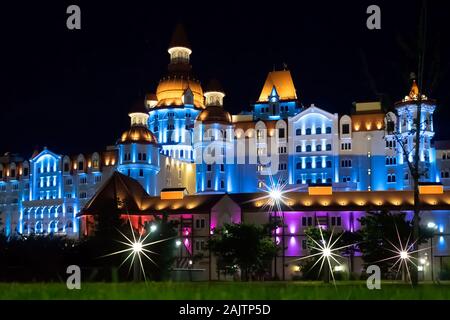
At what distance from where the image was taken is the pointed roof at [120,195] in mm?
82625

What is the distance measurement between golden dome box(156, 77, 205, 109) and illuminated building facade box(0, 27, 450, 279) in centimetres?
18

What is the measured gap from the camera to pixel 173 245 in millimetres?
57156

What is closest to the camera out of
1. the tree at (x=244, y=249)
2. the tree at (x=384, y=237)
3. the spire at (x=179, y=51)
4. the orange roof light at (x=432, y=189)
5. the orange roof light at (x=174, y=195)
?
the tree at (x=384, y=237)

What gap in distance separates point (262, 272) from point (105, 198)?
24.2m

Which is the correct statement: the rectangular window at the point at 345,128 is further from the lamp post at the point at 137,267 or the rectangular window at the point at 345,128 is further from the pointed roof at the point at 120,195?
the lamp post at the point at 137,267

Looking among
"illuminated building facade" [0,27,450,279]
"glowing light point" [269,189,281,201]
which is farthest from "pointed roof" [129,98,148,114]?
"glowing light point" [269,189,281,201]

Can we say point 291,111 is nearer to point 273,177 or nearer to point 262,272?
point 273,177

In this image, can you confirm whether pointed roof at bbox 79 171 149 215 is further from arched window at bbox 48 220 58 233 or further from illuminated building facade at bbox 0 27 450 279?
arched window at bbox 48 220 58 233

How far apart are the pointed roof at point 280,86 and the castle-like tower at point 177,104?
1082 centimetres

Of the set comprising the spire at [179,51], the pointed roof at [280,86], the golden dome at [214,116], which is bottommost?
the golden dome at [214,116]

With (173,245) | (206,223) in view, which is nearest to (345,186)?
(206,223)

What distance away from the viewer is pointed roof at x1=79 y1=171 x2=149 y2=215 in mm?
82625

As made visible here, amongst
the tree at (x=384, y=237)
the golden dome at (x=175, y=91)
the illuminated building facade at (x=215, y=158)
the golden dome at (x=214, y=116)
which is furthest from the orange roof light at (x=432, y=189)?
the golden dome at (x=175, y=91)

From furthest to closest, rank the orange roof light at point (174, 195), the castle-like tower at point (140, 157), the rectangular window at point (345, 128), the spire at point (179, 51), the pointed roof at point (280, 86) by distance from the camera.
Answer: the spire at point (179, 51)
the pointed roof at point (280, 86)
the castle-like tower at point (140, 157)
the rectangular window at point (345, 128)
the orange roof light at point (174, 195)
